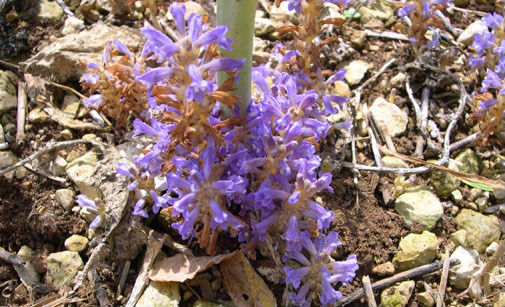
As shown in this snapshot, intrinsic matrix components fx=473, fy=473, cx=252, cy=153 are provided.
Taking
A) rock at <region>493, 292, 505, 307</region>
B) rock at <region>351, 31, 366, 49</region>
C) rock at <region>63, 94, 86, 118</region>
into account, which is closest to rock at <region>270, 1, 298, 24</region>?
rock at <region>351, 31, 366, 49</region>

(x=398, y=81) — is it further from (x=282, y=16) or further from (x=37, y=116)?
(x=37, y=116)

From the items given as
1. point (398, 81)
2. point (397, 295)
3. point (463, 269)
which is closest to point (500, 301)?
point (463, 269)

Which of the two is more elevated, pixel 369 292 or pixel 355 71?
pixel 355 71

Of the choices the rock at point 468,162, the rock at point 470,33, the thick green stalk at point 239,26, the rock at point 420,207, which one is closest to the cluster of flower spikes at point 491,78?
the rock at point 468,162

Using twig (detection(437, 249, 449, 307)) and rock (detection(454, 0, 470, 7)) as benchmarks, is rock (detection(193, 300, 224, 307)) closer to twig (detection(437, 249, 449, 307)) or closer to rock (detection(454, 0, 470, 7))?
twig (detection(437, 249, 449, 307))

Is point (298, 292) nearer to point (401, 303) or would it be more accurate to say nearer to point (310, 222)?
point (310, 222)

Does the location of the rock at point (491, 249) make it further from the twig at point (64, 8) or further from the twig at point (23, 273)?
the twig at point (64, 8)
